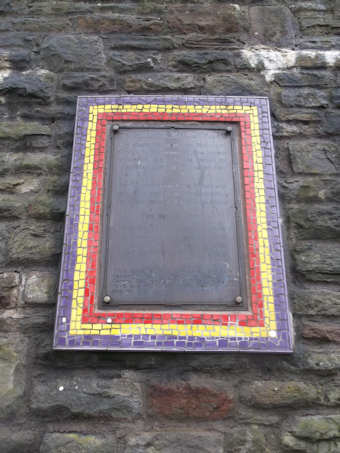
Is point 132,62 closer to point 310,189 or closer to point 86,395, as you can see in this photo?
point 310,189

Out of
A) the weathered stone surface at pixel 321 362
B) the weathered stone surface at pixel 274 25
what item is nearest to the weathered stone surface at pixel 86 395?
the weathered stone surface at pixel 321 362

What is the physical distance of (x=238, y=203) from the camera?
6.59 ft

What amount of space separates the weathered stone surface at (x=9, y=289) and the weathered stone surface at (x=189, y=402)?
815 millimetres

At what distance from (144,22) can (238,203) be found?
55.1 inches

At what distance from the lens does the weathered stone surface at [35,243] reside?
6.40 feet

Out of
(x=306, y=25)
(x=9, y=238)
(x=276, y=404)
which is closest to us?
(x=276, y=404)

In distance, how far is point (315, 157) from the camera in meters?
2.16

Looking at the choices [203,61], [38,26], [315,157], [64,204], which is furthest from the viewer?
[38,26]

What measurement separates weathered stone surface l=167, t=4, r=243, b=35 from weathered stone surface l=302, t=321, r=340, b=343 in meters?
1.89

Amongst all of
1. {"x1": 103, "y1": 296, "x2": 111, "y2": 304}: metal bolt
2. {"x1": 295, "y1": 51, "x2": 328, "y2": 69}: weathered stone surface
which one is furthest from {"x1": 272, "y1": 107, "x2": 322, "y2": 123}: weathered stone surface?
{"x1": 103, "y1": 296, "x2": 111, "y2": 304}: metal bolt

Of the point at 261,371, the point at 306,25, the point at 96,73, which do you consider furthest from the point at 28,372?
the point at 306,25

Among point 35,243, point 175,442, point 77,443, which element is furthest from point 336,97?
point 77,443

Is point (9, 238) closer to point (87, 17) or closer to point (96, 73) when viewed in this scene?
point (96, 73)

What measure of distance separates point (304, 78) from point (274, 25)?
45 cm
